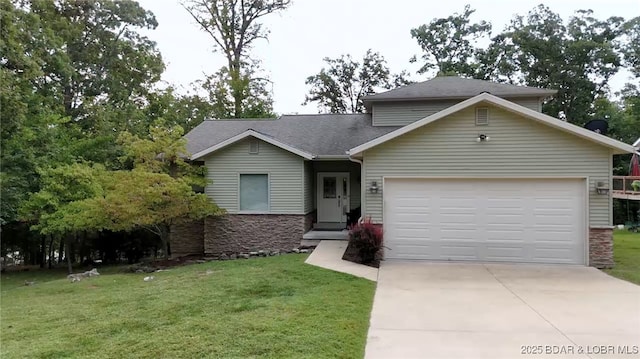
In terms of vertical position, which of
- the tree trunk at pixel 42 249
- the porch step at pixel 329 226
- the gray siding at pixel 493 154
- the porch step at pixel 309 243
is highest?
the gray siding at pixel 493 154

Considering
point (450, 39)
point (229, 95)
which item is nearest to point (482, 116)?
point (229, 95)

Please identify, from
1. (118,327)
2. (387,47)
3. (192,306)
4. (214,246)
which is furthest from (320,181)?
(387,47)

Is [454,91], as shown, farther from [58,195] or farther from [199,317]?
[58,195]

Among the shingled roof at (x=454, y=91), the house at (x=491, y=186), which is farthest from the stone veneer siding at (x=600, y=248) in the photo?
the shingled roof at (x=454, y=91)

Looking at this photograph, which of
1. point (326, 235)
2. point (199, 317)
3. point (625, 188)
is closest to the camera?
point (199, 317)

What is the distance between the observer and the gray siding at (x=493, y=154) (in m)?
9.76

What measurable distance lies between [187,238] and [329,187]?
208 inches

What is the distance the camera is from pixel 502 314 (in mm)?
6082

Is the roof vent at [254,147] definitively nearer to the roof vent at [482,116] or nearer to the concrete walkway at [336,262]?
the concrete walkway at [336,262]

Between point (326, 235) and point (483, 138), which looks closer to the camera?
point (483, 138)

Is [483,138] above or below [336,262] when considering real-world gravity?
above

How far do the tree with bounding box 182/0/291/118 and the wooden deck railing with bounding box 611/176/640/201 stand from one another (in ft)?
68.5

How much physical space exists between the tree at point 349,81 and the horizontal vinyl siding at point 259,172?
19.3m

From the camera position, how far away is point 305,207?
42.1ft
